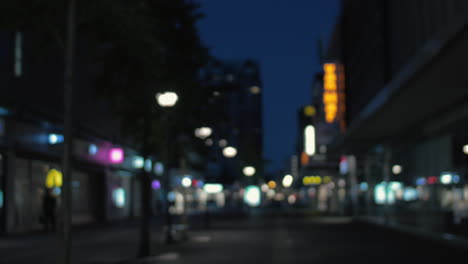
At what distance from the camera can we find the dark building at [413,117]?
20.2 meters

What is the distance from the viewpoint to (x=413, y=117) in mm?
31484

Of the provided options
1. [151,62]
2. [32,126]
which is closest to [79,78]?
[32,126]

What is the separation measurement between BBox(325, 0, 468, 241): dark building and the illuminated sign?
587 cm

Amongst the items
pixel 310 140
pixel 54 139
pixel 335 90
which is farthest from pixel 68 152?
pixel 310 140

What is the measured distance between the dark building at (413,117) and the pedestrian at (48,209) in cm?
1434

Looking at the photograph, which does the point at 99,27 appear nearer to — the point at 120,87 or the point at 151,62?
the point at 151,62

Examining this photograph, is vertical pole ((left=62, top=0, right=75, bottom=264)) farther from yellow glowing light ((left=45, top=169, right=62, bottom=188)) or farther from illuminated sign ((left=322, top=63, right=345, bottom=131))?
illuminated sign ((left=322, top=63, right=345, bottom=131))

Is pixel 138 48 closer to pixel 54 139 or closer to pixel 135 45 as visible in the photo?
pixel 135 45

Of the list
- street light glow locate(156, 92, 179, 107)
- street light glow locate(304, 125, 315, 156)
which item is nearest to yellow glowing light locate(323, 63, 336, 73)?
street light glow locate(304, 125, 315, 156)

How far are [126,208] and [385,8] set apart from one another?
2535 centimetres

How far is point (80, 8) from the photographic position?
1650cm

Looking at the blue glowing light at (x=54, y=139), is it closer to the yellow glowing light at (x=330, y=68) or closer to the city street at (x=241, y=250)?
the city street at (x=241, y=250)

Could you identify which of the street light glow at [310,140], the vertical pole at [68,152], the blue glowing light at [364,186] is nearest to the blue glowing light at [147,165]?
the vertical pole at [68,152]

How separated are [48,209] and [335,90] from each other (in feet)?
104
